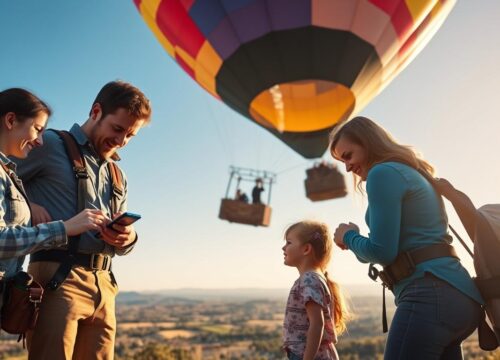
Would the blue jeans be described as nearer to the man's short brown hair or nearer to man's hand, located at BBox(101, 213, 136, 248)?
man's hand, located at BBox(101, 213, 136, 248)

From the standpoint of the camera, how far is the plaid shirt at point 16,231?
1975 mm

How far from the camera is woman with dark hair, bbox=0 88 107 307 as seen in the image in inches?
79.2

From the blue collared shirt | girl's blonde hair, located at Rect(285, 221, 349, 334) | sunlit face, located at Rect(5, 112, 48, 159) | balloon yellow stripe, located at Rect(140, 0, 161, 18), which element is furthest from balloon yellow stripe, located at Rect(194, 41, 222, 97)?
sunlit face, located at Rect(5, 112, 48, 159)

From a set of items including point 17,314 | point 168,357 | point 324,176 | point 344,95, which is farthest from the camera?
point 168,357

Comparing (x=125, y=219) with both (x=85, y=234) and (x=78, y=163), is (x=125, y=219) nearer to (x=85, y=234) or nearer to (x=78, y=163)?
(x=85, y=234)

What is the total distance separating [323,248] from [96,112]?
167 centimetres

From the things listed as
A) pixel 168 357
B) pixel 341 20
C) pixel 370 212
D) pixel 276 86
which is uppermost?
pixel 341 20

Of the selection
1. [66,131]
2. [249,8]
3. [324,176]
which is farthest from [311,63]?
[66,131]

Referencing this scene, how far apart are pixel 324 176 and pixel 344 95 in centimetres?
203

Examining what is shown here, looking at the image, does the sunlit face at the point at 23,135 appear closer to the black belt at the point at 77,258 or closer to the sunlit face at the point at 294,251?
the black belt at the point at 77,258

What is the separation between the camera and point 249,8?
941cm

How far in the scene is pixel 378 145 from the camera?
8.15ft

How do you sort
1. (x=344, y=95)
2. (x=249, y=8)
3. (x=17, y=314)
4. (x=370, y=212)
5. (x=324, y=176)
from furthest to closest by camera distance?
(x=344, y=95) < (x=324, y=176) < (x=249, y=8) < (x=370, y=212) < (x=17, y=314)

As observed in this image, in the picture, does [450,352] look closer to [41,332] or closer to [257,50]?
[41,332]
